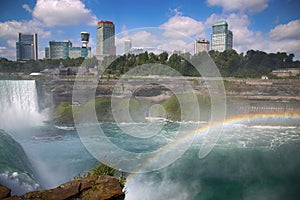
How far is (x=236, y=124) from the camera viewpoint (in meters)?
26.8

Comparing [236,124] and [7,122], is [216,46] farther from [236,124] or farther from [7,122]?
[7,122]

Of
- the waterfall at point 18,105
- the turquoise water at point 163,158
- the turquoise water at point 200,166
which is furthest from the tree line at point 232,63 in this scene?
the turquoise water at point 200,166

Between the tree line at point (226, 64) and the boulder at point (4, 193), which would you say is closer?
the boulder at point (4, 193)

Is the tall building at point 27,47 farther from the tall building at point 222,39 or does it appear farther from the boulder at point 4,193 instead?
the boulder at point 4,193

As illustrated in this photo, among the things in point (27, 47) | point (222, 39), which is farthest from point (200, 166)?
point (27, 47)

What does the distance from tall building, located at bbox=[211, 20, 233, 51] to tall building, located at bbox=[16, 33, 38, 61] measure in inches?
2717

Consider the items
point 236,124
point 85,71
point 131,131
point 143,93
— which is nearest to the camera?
point 131,131

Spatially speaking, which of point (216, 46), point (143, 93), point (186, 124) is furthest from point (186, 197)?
point (216, 46)

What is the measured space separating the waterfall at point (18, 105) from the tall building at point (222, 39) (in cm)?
7114

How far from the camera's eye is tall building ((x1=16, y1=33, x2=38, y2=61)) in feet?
313

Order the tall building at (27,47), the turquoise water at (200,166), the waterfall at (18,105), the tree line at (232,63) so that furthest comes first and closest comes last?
the tall building at (27,47) < the tree line at (232,63) < the waterfall at (18,105) < the turquoise water at (200,166)

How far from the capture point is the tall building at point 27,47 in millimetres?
95500

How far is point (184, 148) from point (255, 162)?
4.51 m

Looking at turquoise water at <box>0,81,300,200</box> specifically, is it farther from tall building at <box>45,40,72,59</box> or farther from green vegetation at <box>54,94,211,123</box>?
tall building at <box>45,40,72,59</box>
